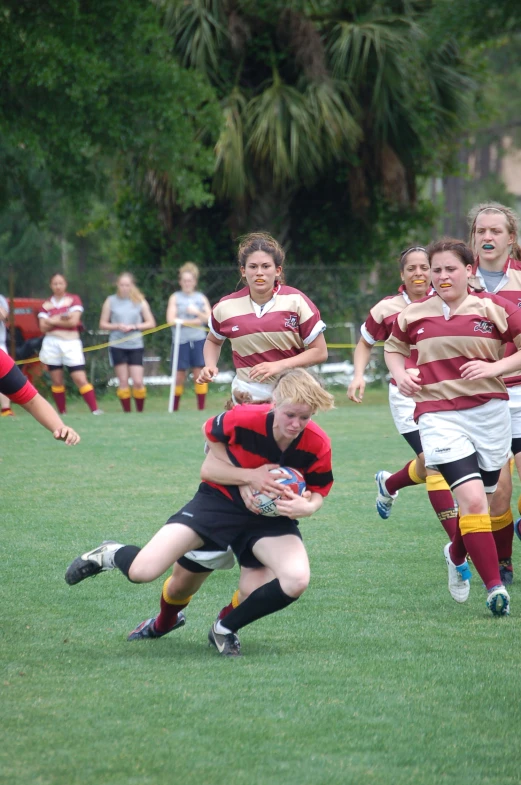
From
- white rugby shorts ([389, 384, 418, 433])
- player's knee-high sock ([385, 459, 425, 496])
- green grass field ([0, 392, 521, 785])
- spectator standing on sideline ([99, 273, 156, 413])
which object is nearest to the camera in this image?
green grass field ([0, 392, 521, 785])

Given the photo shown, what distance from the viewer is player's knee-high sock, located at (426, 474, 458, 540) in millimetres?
6328

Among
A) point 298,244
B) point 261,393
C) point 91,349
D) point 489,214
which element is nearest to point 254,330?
point 261,393

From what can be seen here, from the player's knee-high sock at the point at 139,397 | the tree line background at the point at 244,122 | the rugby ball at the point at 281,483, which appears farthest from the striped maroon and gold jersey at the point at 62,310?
the rugby ball at the point at 281,483

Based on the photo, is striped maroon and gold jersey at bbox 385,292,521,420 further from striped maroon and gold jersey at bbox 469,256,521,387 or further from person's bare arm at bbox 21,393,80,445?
person's bare arm at bbox 21,393,80,445

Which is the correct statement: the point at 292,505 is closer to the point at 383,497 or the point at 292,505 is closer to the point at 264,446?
the point at 264,446

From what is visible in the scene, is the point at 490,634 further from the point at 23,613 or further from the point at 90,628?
the point at 23,613

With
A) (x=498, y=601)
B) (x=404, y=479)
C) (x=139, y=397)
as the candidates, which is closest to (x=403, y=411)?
(x=404, y=479)

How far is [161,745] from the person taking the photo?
3.51 m

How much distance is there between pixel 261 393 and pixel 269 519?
1.81 m

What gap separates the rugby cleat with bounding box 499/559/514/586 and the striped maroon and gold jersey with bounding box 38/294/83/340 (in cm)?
971

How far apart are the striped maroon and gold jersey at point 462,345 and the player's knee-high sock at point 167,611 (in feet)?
5.16

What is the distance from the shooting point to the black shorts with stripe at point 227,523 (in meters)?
4.65

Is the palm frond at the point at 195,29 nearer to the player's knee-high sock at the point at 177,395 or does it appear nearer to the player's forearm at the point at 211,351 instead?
the player's knee-high sock at the point at 177,395

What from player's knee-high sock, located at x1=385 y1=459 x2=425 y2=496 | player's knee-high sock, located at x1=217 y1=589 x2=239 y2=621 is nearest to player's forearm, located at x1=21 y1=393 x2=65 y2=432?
player's knee-high sock, located at x1=217 y1=589 x2=239 y2=621
